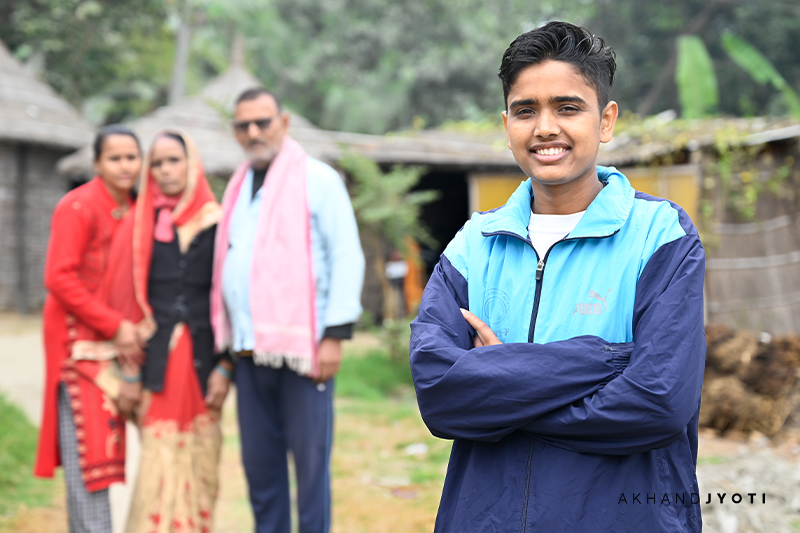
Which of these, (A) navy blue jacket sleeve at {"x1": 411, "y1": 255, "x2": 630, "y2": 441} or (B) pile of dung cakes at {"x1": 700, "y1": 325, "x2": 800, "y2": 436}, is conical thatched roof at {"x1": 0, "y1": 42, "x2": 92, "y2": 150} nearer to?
(B) pile of dung cakes at {"x1": 700, "y1": 325, "x2": 800, "y2": 436}

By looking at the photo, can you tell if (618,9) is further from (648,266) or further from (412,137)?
(648,266)

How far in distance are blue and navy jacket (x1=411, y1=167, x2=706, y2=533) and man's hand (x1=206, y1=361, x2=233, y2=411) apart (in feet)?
5.87

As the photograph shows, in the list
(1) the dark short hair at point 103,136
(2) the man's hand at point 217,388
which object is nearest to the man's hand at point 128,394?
(2) the man's hand at point 217,388

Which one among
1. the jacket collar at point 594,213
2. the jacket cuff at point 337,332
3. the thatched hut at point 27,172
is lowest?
the jacket cuff at point 337,332

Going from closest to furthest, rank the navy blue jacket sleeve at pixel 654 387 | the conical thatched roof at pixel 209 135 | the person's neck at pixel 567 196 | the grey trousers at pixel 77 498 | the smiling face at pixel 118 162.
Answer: the navy blue jacket sleeve at pixel 654 387
the person's neck at pixel 567 196
the grey trousers at pixel 77 498
the smiling face at pixel 118 162
the conical thatched roof at pixel 209 135

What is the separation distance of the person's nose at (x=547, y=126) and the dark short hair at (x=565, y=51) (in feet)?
0.42

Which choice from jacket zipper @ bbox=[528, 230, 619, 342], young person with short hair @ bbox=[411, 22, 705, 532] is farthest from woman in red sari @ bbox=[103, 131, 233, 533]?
jacket zipper @ bbox=[528, 230, 619, 342]

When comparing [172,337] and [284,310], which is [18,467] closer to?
[172,337]

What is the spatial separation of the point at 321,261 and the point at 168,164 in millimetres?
851

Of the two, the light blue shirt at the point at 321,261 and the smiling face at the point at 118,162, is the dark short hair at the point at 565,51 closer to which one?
the light blue shirt at the point at 321,261

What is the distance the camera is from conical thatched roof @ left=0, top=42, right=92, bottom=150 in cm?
1097

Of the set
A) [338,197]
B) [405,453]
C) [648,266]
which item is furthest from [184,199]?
[405,453]

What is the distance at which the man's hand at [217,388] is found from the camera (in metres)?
3.23

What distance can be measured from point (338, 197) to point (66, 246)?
122 centimetres
